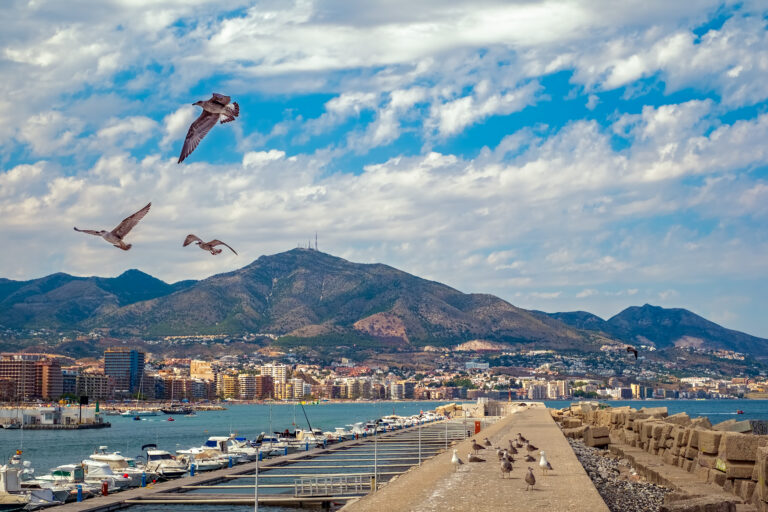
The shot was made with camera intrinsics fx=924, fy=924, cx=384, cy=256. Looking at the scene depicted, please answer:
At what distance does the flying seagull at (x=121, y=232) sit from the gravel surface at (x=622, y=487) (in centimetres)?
1245

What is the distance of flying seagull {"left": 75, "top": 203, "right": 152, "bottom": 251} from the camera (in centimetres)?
1053

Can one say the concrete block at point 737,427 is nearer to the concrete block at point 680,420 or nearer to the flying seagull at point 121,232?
the concrete block at point 680,420

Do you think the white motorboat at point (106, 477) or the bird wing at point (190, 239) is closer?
the bird wing at point (190, 239)

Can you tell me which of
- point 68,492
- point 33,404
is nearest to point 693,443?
point 68,492

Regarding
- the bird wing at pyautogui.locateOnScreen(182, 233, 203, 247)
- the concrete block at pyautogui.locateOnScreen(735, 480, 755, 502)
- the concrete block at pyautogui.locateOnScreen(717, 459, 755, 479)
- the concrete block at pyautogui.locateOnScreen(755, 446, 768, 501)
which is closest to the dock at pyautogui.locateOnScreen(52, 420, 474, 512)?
the concrete block at pyautogui.locateOnScreen(717, 459, 755, 479)

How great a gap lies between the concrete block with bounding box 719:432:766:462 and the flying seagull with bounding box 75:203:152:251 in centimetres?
1322

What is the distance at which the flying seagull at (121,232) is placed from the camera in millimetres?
10531

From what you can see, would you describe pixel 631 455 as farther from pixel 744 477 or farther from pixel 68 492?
pixel 68 492

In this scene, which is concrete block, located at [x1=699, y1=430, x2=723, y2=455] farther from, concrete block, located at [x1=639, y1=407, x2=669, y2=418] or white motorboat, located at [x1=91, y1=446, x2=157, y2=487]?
white motorboat, located at [x1=91, y1=446, x2=157, y2=487]

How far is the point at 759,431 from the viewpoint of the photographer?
38.8m

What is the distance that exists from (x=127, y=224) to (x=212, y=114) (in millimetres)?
1664

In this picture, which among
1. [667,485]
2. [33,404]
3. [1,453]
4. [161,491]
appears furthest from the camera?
[33,404]

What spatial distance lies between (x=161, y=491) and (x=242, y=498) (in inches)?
154

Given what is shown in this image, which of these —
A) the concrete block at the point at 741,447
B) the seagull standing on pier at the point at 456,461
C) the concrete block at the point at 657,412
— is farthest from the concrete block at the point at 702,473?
the concrete block at the point at 657,412
